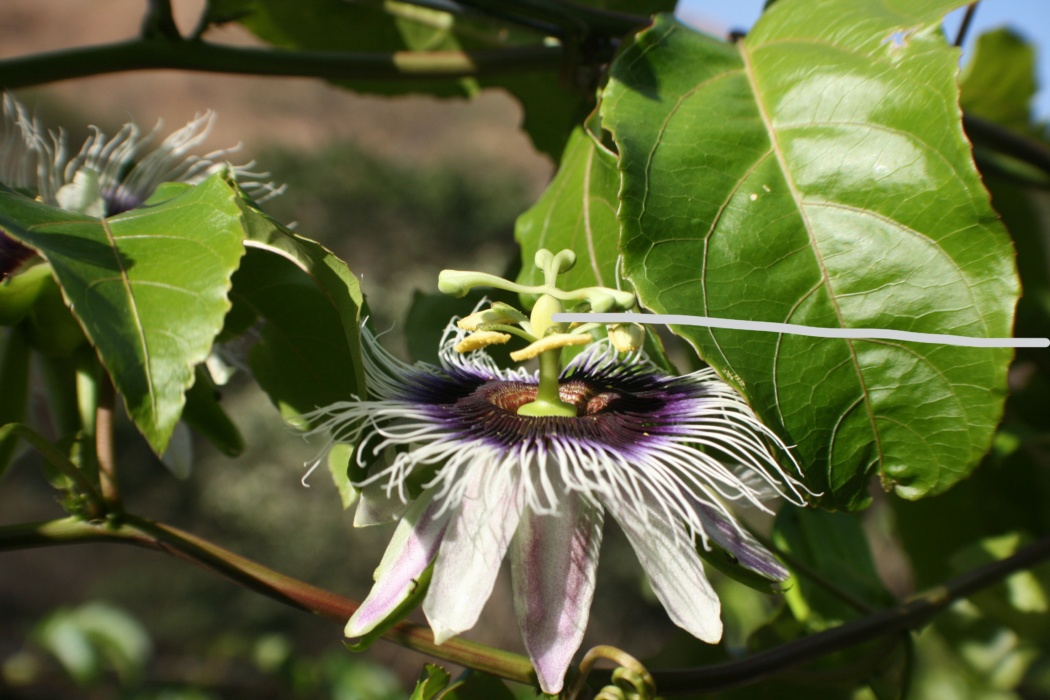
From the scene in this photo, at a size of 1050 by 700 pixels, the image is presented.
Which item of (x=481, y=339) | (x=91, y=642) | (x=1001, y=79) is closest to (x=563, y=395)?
(x=481, y=339)

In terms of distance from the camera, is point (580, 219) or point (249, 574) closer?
point (249, 574)

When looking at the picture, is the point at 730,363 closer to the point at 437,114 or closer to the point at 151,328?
the point at 151,328

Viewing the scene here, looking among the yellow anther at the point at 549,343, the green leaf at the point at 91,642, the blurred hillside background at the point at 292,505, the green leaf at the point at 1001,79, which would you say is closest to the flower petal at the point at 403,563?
the yellow anther at the point at 549,343

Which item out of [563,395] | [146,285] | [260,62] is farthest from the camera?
[260,62]

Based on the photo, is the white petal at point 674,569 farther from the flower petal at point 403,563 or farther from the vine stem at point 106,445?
the vine stem at point 106,445

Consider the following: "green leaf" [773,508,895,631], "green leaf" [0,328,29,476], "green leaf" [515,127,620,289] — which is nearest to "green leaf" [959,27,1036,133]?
"green leaf" [773,508,895,631]

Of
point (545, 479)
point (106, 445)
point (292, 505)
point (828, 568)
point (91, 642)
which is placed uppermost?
point (545, 479)

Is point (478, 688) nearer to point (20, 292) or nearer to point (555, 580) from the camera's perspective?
point (555, 580)
